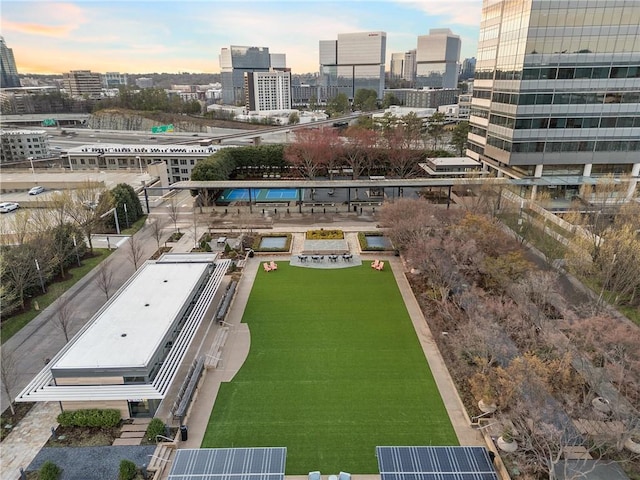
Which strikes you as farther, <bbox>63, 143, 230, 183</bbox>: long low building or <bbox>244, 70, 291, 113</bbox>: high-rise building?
<bbox>244, 70, 291, 113</bbox>: high-rise building

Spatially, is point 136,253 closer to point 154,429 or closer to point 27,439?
point 27,439

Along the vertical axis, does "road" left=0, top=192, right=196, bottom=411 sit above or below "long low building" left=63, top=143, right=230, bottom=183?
below

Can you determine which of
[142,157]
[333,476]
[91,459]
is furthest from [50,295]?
[142,157]

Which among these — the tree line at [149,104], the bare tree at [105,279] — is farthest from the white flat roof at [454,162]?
the tree line at [149,104]

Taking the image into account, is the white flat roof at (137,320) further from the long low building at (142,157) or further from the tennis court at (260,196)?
the long low building at (142,157)

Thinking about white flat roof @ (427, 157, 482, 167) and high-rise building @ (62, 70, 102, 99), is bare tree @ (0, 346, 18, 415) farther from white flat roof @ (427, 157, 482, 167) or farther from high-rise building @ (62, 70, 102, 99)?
high-rise building @ (62, 70, 102, 99)

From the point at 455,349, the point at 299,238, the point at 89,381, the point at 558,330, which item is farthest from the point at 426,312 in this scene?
the point at 89,381

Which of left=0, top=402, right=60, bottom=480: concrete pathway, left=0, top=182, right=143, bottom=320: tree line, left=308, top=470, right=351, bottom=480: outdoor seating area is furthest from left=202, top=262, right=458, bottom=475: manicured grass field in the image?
left=0, top=182, right=143, bottom=320: tree line
